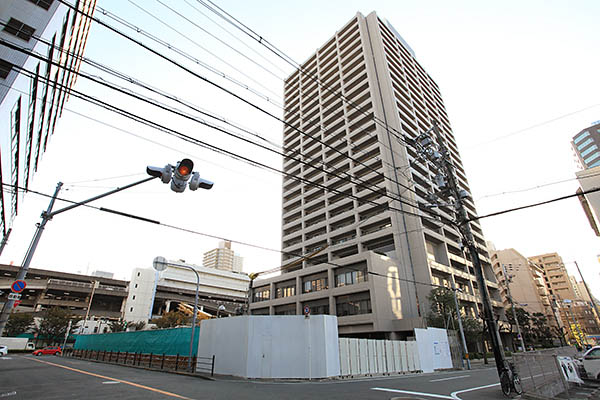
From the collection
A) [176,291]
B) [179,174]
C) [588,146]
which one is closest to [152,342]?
[179,174]

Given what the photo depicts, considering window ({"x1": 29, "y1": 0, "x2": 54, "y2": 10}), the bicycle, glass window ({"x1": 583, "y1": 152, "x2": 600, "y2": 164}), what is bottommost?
the bicycle

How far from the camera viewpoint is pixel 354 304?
128 feet

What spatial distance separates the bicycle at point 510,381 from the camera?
32.5 feet

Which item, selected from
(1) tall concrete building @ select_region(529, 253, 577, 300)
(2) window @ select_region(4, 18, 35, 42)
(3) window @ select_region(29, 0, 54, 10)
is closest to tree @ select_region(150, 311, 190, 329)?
(2) window @ select_region(4, 18, 35, 42)

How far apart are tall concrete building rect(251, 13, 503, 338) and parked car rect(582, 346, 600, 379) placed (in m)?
17.4

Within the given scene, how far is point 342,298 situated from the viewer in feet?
134

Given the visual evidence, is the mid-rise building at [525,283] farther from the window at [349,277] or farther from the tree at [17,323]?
the tree at [17,323]

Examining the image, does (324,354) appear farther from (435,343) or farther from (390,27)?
(390,27)

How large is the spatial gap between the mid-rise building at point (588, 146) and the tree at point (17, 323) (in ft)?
474

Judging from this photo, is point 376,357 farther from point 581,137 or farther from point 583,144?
point 581,137

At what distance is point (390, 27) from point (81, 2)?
224 feet

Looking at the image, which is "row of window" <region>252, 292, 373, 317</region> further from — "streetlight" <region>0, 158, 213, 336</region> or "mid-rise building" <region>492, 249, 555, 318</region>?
"mid-rise building" <region>492, 249, 555, 318</region>

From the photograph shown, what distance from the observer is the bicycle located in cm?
990

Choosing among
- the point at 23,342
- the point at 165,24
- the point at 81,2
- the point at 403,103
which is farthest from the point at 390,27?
the point at 23,342
